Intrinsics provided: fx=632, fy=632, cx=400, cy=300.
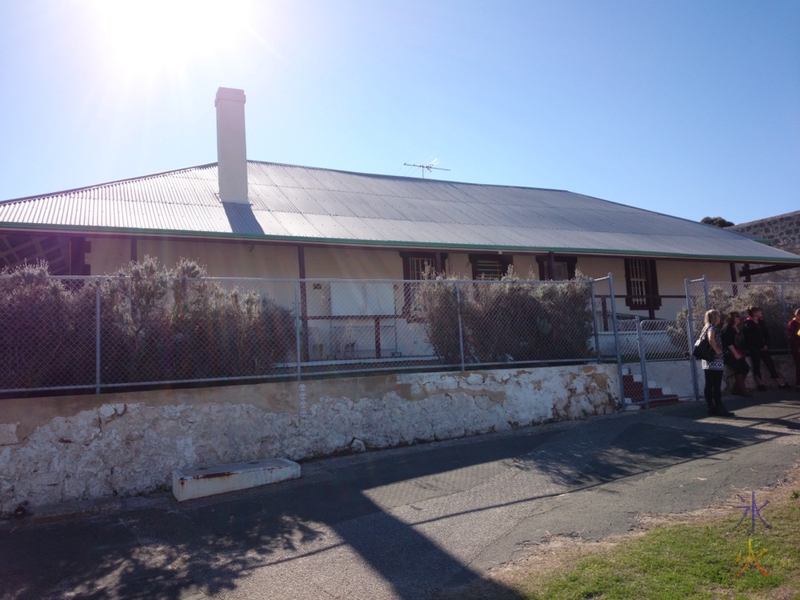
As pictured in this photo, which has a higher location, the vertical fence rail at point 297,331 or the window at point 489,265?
the window at point 489,265

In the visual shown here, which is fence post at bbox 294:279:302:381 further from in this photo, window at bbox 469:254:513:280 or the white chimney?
window at bbox 469:254:513:280

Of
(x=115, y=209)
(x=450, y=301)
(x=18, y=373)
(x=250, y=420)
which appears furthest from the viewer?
(x=115, y=209)

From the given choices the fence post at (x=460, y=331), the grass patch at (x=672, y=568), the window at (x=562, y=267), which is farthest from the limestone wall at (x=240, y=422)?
the window at (x=562, y=267)

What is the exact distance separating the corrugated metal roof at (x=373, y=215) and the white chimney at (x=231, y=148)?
0.38m

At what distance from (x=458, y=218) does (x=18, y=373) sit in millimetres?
11291

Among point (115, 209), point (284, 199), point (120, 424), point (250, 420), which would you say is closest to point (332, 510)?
point (250, 420)

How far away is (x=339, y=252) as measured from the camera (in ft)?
46.1

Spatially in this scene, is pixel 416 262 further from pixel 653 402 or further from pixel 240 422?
pixel 240 422

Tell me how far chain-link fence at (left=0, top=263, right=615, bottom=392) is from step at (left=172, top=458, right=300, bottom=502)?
1184 mm

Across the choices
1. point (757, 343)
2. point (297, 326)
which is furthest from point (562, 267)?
point (297, 326)

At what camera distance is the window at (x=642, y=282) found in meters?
17.6

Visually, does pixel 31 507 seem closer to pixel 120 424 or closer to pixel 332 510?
pixel 120 424

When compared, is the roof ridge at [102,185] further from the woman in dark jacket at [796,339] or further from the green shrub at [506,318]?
the woman in dark jacket at [796,339]

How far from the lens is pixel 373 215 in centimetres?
1504
